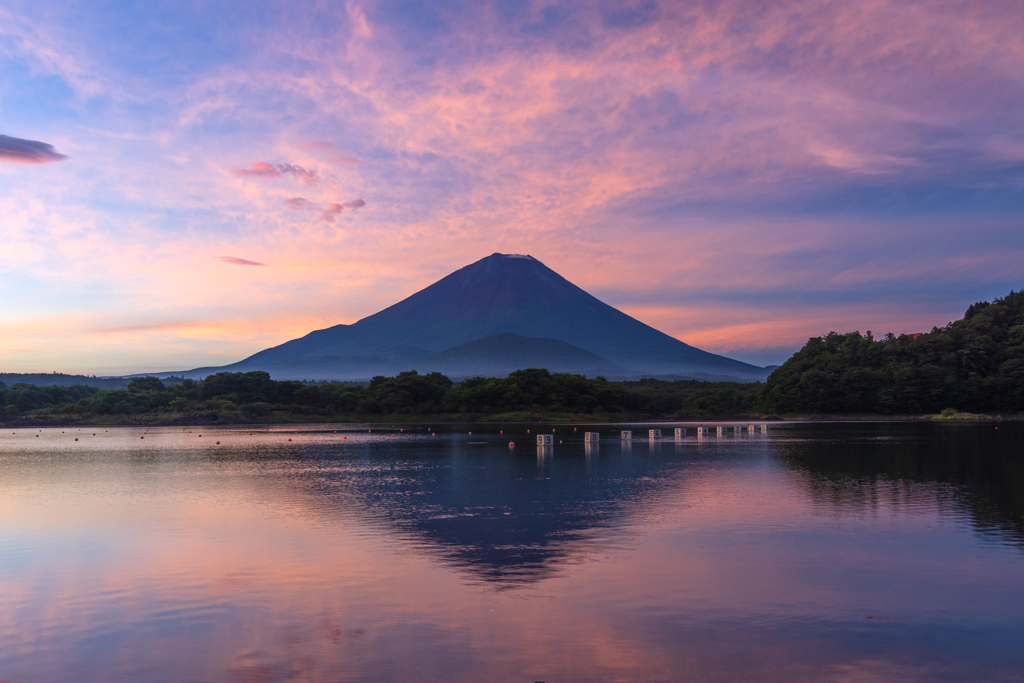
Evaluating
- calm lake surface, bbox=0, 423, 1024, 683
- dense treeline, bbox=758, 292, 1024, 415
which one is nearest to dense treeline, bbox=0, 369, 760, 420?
dense treeline, bbox=758, 292, 1024, 415

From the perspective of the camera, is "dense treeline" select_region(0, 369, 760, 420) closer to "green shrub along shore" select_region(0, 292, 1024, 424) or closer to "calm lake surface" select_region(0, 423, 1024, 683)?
"green shrub along shore" select_region(0, 292, 1024, 424)

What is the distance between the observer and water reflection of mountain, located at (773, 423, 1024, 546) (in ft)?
68.5

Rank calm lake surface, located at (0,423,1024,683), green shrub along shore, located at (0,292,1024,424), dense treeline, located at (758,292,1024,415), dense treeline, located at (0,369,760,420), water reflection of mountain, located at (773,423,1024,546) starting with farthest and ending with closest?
dense treeline, located at (0,369,760,420)
green shrub along shore, located at (0,292,1024,424)
dense treeline, located at (758,292,1024,415)
water reflection of mountain, located at (773,423,1024,546)
calm lake surface, located at (0,423,1024,683)

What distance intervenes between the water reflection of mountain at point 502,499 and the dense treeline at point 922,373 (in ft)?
233

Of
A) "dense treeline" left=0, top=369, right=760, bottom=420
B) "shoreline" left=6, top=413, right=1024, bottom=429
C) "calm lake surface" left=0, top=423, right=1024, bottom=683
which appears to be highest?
"dense treeline" left=0, top=369, right=760, bottom=420

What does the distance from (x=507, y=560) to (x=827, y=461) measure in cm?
2651

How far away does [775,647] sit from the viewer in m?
9.60

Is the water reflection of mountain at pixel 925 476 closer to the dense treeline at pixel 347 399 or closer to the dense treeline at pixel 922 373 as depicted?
the dense treeline at pixel 922 373

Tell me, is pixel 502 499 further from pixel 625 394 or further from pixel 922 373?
pixel 625 394

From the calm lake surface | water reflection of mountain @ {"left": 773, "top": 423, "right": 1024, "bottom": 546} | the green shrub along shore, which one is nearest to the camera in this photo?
the calm lake surface

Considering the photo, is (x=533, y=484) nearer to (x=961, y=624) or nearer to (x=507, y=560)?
(x=507, y=560)

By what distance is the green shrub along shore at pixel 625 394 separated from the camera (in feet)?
317

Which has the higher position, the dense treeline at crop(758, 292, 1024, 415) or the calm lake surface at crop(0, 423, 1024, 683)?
the dense treeline at crop(758, 292, 1024, 415)

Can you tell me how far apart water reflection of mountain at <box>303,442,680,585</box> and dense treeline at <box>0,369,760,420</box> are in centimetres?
6335
